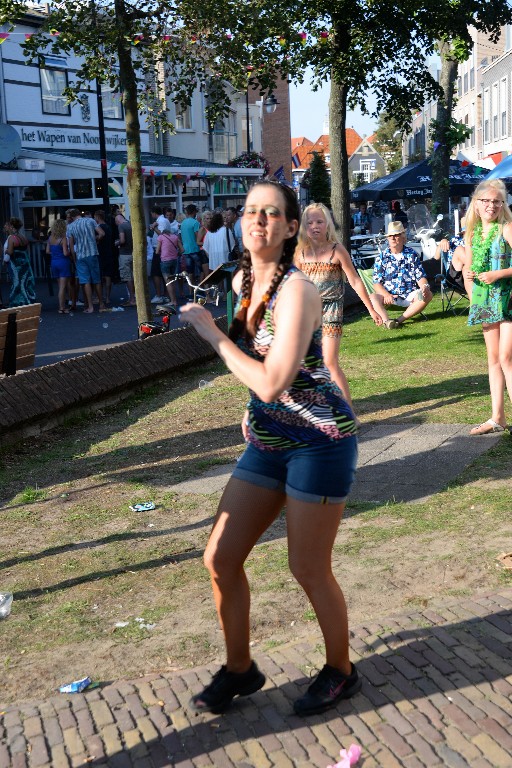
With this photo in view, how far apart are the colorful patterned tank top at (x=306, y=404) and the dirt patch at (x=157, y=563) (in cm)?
119

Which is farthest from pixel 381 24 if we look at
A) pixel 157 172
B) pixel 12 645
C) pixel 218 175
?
pixel 218 175

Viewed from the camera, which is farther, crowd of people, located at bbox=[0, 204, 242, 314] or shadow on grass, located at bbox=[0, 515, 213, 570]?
crowd of people, located at bbox=[0, 204, 242, 314]

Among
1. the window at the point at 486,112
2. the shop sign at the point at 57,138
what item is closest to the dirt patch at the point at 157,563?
the shop sign at the point at 57,138

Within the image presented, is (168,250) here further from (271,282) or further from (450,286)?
(271,282)

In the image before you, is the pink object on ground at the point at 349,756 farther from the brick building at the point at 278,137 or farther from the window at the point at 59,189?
the brick building at the point at 278,137

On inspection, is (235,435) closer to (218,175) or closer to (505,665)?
(505,665)

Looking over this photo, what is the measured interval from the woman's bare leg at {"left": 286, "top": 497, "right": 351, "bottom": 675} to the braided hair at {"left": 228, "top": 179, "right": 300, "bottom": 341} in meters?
0.59

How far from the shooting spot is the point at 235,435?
818 cm

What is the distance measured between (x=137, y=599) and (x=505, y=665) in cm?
179

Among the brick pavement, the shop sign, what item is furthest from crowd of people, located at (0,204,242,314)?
the brick pavement

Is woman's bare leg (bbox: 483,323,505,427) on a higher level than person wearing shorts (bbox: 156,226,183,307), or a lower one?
lower

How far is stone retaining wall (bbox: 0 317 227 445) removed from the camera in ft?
27.5

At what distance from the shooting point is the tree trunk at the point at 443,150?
23.5 metres

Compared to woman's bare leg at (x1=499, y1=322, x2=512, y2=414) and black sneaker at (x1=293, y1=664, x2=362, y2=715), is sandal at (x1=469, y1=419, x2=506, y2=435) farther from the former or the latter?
black sneaker at (x1=293, y1=664, x2=362, y2=715)
